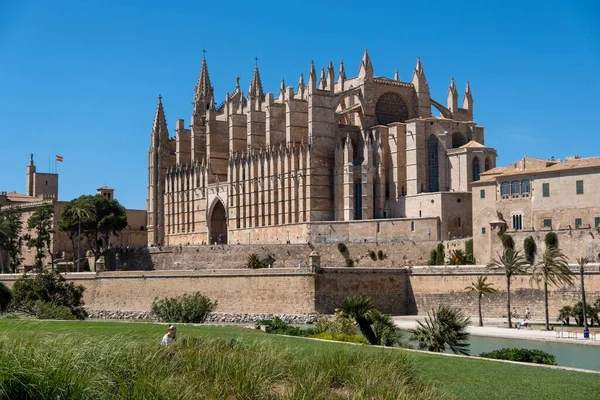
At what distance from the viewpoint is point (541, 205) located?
143ft

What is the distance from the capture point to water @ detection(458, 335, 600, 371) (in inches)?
1005

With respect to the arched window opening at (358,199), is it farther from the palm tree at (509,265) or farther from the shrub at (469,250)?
the palm tree at (509,265)

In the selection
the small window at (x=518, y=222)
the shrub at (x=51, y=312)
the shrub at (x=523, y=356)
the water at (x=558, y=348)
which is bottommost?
the water at (x=558, y=348)

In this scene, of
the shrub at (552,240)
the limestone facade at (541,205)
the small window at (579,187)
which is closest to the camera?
the limestone facade at (541,205)

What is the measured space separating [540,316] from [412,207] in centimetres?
Answer: 1557

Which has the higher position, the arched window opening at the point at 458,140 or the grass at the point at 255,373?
the arched window opening at the point at 458,140

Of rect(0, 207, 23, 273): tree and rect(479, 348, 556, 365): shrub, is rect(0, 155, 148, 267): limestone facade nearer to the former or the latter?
rect(0, 207, 23, 273): tree

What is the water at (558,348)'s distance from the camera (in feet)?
83.8

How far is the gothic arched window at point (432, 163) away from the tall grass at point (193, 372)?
4013 centimetres

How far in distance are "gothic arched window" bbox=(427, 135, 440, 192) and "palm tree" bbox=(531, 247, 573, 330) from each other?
1602cm

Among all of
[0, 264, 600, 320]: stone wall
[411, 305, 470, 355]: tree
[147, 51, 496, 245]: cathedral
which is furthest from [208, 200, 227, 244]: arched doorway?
[411, 305, 470, 355]: tree

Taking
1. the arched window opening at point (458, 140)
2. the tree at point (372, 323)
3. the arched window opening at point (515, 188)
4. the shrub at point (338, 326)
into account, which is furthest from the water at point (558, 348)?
the arched window opening at point (458, 140)

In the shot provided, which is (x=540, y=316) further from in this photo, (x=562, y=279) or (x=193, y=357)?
(x=193, y=357)

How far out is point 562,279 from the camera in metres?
38.6
